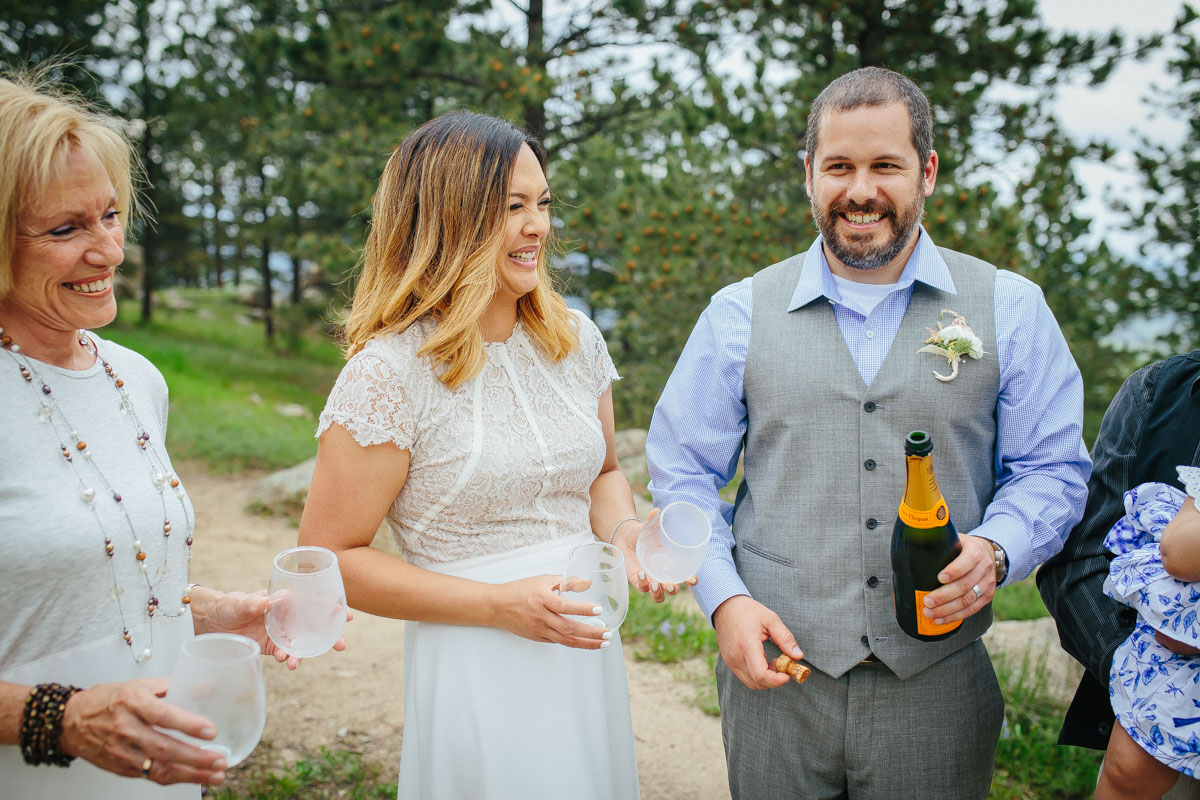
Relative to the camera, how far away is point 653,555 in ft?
6.96

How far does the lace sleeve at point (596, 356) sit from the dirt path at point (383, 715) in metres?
2.30

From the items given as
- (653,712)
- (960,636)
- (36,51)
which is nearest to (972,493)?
(960,636)

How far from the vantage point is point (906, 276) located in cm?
237

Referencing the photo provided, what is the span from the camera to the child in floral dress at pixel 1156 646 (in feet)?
6.26

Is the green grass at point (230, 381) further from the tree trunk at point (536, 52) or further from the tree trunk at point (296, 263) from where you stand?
the tree trunk at point (536, 52)

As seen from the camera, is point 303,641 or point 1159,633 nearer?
point 303,641

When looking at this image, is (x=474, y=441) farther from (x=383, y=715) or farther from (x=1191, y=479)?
(x=383, y=715)

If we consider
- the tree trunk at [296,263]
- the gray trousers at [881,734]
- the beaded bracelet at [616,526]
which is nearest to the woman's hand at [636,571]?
the beaded bracelet at [616,526]

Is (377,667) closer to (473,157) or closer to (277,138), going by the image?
(473,157)

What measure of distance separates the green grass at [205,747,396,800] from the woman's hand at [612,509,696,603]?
2.18 metres

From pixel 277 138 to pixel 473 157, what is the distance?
10.5 m

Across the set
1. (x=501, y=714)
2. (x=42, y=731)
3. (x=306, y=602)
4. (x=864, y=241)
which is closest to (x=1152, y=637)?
(x=864, y=241)

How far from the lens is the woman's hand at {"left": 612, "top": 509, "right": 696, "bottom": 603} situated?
2.20 meters

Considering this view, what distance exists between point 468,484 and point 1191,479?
1717 millimetres
